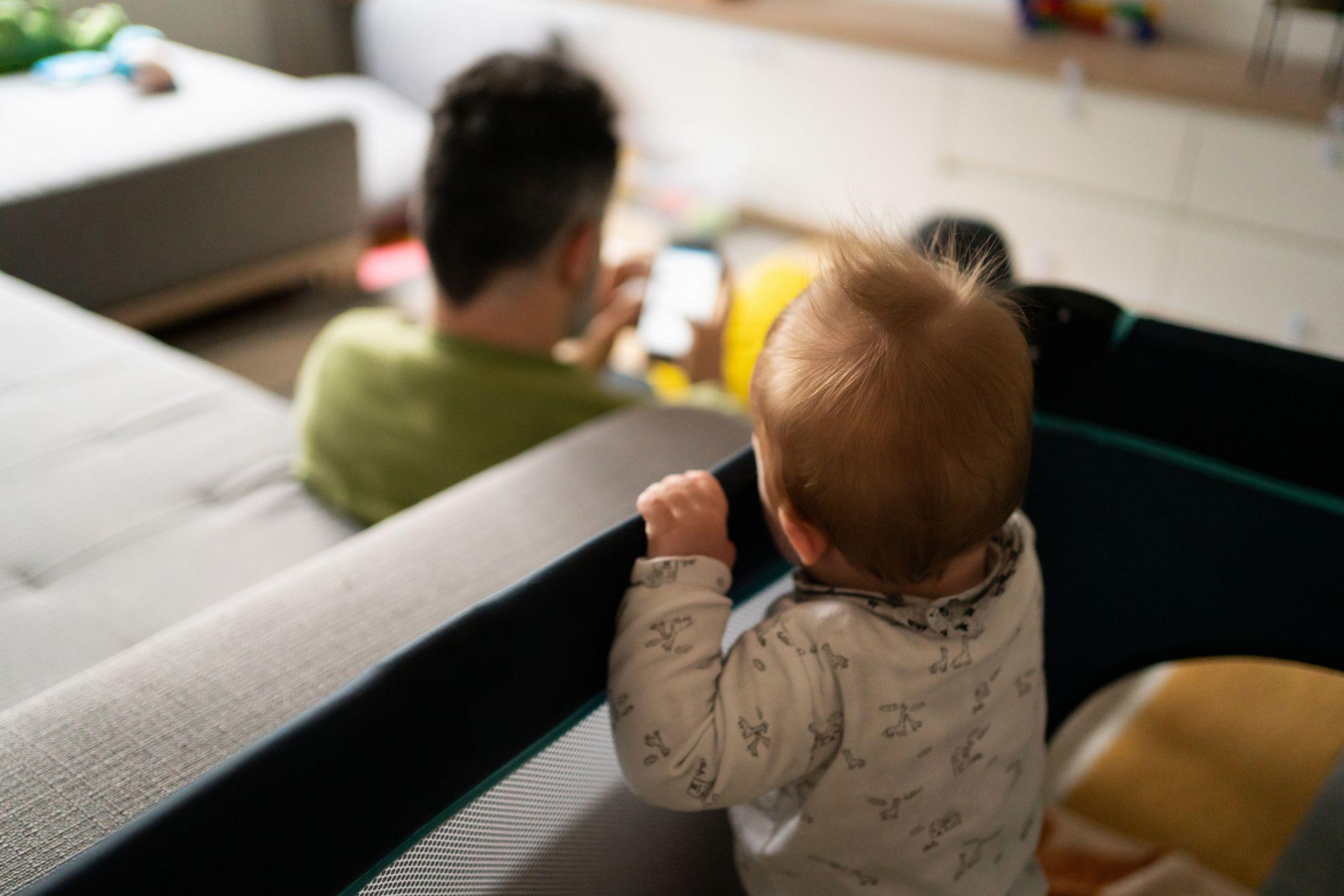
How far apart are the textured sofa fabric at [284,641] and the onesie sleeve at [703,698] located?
0.20 meters

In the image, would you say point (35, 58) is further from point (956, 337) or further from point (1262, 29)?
point (1262, 29)

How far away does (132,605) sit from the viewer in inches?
39.7

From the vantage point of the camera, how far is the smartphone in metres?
1.71

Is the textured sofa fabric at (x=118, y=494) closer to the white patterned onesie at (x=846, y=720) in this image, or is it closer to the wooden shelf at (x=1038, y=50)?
the white patterned onesie at (x=846, y=720)

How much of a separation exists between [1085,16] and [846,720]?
2.42 meters

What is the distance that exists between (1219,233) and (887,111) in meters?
0.86

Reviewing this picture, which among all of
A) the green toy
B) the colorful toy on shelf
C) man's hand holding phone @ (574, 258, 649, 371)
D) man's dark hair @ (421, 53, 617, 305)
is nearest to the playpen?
man's dark hair @ (421, 53, 617, 305)

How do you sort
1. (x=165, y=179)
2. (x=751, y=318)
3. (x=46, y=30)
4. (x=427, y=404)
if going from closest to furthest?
(x=427, y=404) < (x=751, y=318) < (x=165, y=179) < (x=46, y=30)

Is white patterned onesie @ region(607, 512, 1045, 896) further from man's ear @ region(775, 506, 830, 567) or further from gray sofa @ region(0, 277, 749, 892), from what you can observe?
gray sofa @ region(0, 277, 749, 892)

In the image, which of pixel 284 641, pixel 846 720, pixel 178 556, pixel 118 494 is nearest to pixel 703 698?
pixel 846 720

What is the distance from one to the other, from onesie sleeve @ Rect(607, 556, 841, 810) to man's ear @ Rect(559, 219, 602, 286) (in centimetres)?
64

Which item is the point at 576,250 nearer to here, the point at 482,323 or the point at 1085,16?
the point at 482,323

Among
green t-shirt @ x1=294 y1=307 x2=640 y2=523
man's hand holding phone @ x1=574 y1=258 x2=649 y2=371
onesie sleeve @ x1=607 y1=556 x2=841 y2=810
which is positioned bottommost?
man's hand holding phone @ x1=574 y1=258 x2=649 y2=371

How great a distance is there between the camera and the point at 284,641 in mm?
711
